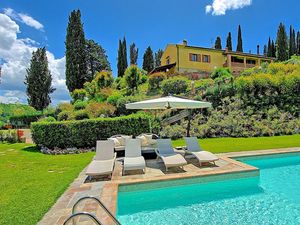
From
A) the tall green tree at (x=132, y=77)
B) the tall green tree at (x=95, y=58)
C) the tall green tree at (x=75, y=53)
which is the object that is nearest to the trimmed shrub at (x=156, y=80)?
the tall green tree at (x=132, y=77)

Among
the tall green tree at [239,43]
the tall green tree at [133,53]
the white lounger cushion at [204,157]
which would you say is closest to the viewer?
the white lounger cushion at [204,157]

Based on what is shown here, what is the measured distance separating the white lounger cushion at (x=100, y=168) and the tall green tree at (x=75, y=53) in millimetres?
32669

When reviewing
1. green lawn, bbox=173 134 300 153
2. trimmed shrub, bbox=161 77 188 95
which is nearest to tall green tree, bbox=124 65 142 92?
trimmed shrub, bbox=161 77 188 95

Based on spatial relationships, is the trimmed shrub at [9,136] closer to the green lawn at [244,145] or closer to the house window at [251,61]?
the green lawn at [244,145]

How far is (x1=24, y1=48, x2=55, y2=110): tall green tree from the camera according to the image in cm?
3325

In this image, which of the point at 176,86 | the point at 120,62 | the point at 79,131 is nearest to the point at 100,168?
the point at 79,131

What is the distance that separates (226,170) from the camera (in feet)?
26.4

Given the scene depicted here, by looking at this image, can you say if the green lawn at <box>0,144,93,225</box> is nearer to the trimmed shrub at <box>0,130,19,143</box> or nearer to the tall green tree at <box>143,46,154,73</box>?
the trimmed shrub at <box>0,130,19,143</box>

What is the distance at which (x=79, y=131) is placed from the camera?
13992mm

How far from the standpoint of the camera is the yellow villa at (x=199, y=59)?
122 feet

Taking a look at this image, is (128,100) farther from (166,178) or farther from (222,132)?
(166,178)

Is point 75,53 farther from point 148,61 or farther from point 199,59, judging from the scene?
point 148,61

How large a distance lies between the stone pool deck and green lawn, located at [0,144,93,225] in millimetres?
262

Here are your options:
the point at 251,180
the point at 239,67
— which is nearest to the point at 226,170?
the point at 251,180
